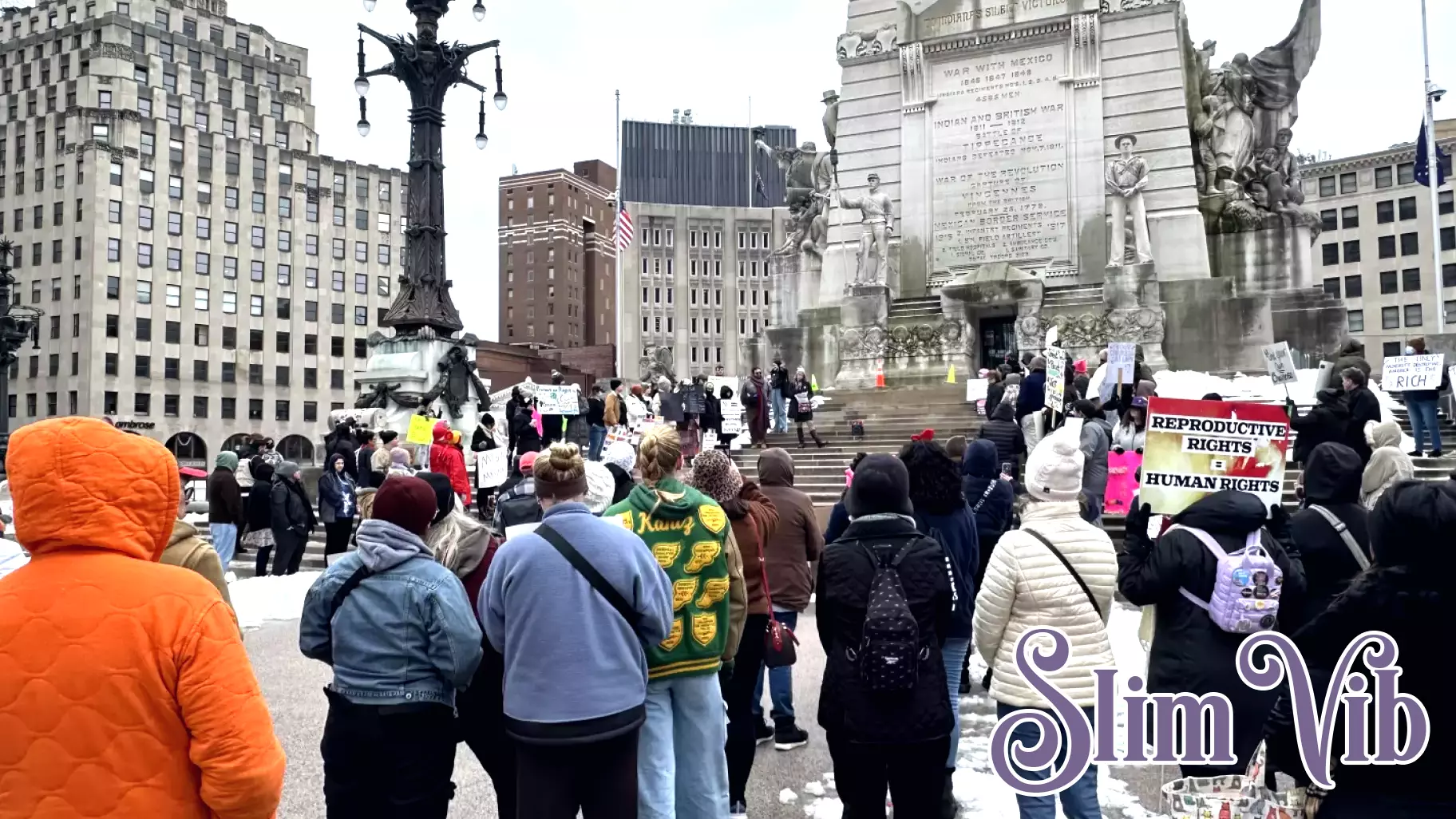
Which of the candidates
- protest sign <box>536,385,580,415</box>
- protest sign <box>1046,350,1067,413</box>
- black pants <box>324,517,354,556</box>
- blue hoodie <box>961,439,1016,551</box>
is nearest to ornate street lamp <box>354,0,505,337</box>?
protest sign <box>536,385,580,415</box>

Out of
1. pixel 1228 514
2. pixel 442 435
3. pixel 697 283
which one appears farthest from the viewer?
pixel 697 283

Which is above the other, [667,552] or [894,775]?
[667,552]

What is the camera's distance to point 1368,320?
240ft

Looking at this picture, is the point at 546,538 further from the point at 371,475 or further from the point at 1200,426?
the point at 371,475

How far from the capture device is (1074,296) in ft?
81.4

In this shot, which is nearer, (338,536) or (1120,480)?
(1120,480)

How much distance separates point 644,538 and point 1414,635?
114 inches

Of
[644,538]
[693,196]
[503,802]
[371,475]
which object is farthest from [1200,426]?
[693,196]

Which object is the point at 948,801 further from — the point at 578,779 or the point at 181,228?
the point at 181,228

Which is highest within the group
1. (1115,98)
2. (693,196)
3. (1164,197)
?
(693,196)

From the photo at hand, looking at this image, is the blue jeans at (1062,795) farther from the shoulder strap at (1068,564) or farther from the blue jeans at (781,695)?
the blue jeans at (781,695)

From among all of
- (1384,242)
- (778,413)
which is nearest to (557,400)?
(778,413)

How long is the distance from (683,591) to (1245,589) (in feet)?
7.91

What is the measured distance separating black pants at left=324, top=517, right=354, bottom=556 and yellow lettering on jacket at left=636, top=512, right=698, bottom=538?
35.8 ft
